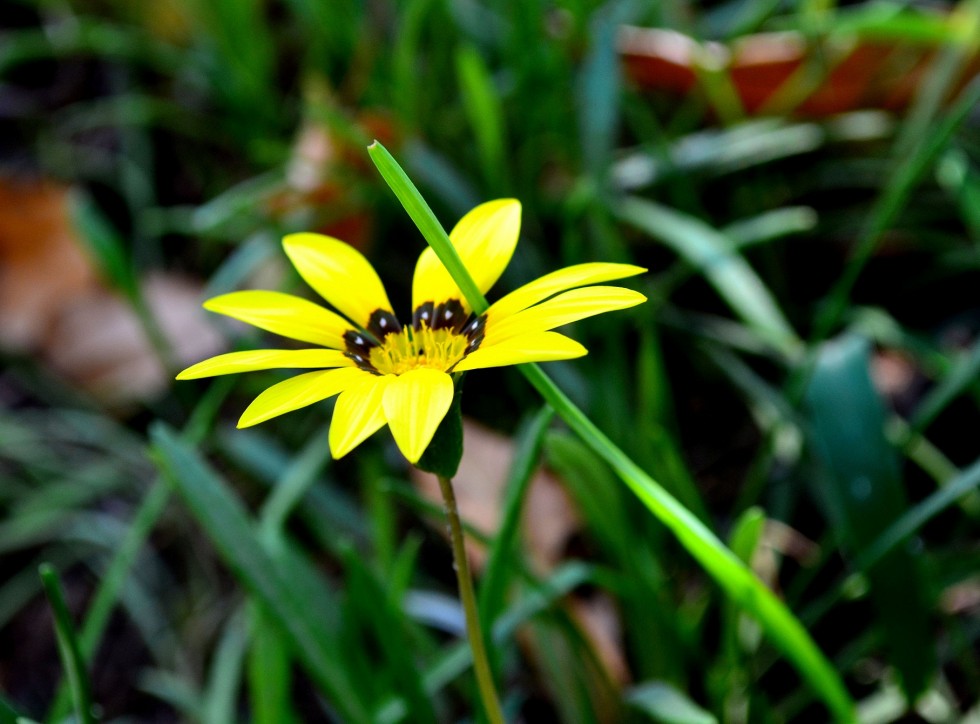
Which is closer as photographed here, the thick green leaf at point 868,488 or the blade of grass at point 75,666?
the blade of grass at point 75,666

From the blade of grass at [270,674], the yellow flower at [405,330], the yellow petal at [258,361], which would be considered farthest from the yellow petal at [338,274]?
the blade of grass at [270,674]

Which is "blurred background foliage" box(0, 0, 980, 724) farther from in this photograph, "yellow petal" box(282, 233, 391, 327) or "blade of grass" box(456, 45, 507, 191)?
"yellow petal" box(282, 233, 391, 327)

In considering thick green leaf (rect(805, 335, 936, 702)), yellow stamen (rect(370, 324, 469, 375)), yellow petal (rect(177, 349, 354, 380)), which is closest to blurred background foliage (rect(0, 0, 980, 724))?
thick green leaf (rect(805, 335, 936, 702))

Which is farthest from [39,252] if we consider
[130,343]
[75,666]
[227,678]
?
[75,666]

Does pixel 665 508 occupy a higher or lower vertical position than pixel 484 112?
lower

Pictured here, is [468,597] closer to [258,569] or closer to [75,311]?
[258,569]

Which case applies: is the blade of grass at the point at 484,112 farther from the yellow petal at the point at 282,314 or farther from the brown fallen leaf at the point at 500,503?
the yellow petal at the point at 282,314
